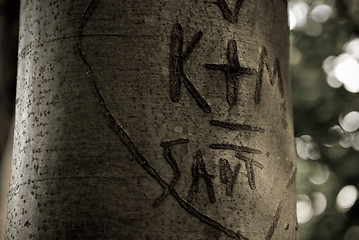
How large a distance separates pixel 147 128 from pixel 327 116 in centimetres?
382

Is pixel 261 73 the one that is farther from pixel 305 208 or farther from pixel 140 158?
pixel 305 208

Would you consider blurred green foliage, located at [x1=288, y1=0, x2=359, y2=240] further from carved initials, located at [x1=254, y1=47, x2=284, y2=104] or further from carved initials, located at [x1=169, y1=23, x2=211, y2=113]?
carved initials, located at [x1=169, y1=23, x2=211, y2=113]

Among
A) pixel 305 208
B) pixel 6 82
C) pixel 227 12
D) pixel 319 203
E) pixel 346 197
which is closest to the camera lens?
pixel 227 12

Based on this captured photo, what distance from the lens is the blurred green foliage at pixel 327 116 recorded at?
4.41m

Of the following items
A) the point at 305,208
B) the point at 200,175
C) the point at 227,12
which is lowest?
the point at 305,208

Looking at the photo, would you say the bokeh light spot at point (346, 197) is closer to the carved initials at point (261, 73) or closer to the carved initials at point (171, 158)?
the carved initials at point (261, 73)

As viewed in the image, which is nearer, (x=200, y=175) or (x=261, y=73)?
(x=200, y=175)

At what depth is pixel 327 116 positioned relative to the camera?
4.56m

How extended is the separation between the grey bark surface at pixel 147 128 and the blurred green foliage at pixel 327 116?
347 centimetres

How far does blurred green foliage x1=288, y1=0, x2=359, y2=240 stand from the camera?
4.41 meters

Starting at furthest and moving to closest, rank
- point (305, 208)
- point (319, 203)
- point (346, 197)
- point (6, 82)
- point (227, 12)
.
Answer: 1. point (305, 208)
2. point (319, 203)
3. point (346, 197)
4. point (6, 82)
5. point (227, 12)

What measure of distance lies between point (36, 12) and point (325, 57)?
3.98m

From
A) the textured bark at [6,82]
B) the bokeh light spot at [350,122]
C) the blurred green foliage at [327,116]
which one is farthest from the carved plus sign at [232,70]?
the bokeh light spot at [350,122]

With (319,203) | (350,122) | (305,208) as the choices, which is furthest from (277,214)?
(305,208)
